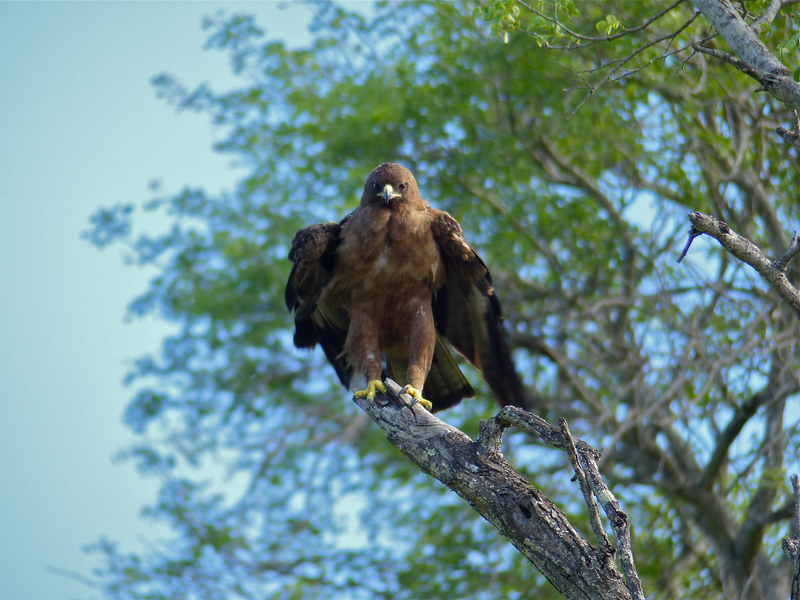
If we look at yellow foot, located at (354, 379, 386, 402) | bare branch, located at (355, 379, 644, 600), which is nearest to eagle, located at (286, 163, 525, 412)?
yellow foot, located at (354, 379, 386, 402)

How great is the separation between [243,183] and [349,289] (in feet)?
22.9

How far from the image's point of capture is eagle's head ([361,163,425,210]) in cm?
535

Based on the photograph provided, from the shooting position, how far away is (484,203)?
398 inches

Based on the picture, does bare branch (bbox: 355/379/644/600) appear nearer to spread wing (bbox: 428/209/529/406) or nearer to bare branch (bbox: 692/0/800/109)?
bare branch (bbox: 692/0/800/109)

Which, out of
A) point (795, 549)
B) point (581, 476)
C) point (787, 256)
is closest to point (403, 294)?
point (581, 476)

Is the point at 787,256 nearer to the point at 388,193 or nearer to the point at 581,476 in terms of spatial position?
the point at 581,476

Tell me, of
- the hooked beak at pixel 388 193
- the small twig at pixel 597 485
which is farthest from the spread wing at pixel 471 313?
the small twig at pixel 597 485

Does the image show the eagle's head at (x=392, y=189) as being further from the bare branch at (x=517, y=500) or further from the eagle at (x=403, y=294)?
the bare branch at (x=517, y=500)

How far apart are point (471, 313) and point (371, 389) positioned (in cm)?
117

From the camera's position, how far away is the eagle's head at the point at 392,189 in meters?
5.35

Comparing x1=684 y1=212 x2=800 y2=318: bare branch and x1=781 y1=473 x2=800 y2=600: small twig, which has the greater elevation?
x1=684 y1=212 x2=800 y2=318: bare branch

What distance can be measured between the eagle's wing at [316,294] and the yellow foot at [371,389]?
54cm

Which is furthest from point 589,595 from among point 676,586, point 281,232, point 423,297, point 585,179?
point 281,232

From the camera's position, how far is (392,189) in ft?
17.5
